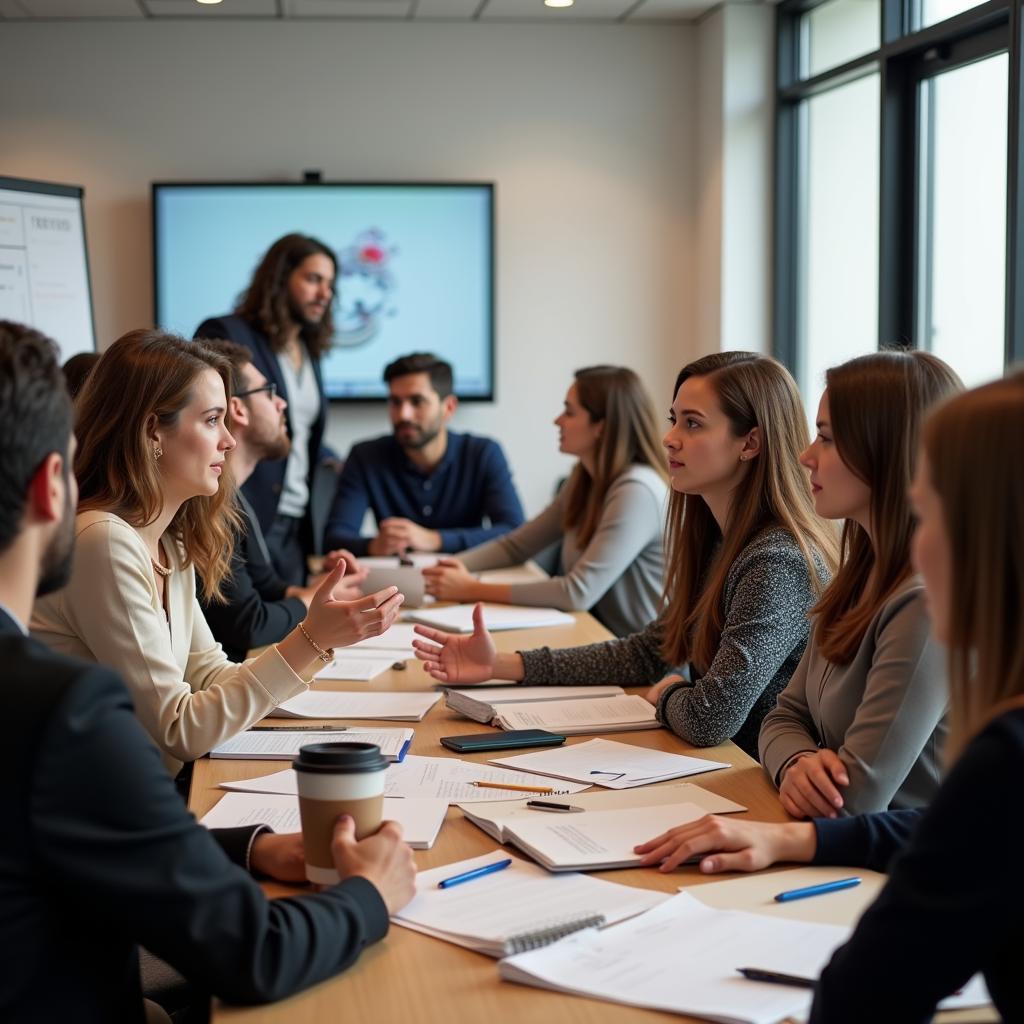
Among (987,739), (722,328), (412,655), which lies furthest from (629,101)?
(987,739)

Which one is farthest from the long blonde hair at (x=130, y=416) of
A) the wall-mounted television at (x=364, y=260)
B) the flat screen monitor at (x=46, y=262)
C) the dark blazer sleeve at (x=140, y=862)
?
the wall-mounted television at (x=364, y=260)

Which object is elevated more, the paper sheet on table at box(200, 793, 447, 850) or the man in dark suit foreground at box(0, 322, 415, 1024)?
the man in dark suit foreground at box(0, 322, 415, 1024)

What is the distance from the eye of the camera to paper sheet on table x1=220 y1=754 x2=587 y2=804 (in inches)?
65.4

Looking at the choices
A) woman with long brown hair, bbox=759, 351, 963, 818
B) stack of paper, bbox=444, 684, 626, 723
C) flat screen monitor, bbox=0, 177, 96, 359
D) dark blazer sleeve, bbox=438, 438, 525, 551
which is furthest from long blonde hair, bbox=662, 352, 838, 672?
flat screen monitor, bbox=0, 177, 96, 359

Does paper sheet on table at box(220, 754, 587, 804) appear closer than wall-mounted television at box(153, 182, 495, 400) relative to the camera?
Yes

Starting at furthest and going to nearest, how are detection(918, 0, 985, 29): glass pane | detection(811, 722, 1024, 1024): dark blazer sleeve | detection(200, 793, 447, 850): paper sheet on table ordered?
detection(918, 0, 985, 29): glass pane < detection(200, 793, 447, 850): paper sheet on table < detection(811, 722, 1024, 1024): dark blazer sleeve

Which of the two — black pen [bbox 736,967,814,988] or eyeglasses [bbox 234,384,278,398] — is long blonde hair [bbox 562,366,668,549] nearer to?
eyeglasses [bbox 234,384,278,398]

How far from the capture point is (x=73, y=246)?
457 cm

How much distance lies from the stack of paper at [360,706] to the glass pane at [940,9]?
9.82 feet

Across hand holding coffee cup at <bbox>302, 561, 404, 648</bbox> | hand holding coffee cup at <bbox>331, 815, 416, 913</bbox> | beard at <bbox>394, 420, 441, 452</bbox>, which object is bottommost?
hand holding coffee cup at <bbox>331, 815, 416, 913</bbox>

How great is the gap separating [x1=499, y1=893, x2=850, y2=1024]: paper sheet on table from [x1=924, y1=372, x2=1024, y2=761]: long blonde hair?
30 cm

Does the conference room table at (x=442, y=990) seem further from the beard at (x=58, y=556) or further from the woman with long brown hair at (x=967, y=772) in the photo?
the beard at (x=58, y=556)

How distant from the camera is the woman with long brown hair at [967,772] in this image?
2.93 feet

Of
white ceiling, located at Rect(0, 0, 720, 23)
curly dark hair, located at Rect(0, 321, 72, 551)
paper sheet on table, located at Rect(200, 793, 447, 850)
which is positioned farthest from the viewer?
white ceiling, located at Rect(0, 0, 720, 23)
